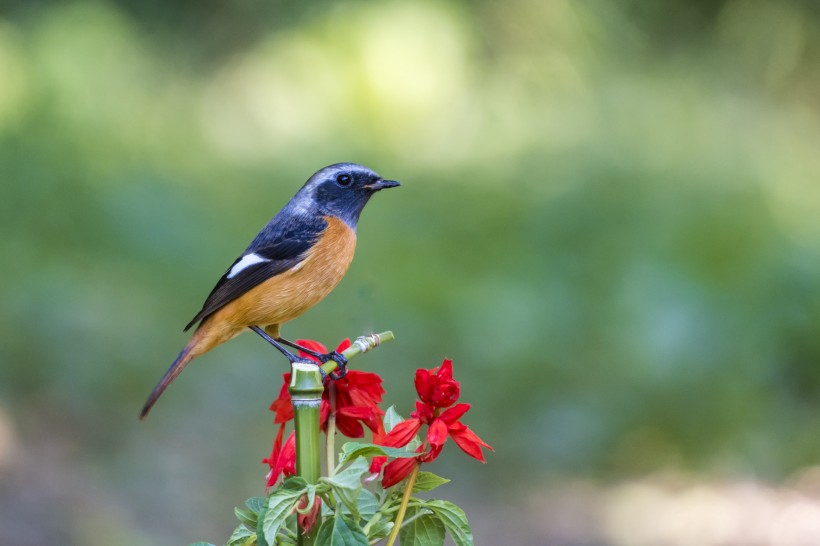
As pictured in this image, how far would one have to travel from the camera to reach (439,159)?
6750 millimetres

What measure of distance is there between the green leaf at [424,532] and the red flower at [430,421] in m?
0.08

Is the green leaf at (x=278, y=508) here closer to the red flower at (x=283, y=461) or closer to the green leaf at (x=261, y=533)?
the green leaf at (x=261, y=533)

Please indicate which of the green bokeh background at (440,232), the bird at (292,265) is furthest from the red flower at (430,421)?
the bird at (292,265)

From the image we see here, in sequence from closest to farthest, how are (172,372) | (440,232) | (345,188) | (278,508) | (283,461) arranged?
(278,508) < (283,461) < (172,372) < (345,188) < (440,232)

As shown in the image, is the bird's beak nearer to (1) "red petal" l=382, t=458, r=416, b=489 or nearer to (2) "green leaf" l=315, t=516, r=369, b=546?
(1) "red petal" l=382, t=458, r=416, b=489

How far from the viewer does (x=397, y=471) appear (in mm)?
1279

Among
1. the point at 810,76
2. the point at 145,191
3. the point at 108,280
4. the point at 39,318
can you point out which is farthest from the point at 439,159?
the point at 810,76

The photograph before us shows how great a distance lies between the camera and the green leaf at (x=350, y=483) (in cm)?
114

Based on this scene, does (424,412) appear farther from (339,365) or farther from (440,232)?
(440,232)

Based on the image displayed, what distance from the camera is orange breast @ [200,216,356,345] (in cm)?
212

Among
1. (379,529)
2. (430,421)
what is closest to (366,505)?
(379,529)

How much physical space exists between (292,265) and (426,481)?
38.7 inches

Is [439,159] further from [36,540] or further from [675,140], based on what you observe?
[36,540]

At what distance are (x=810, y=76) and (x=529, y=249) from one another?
3.93 meters
